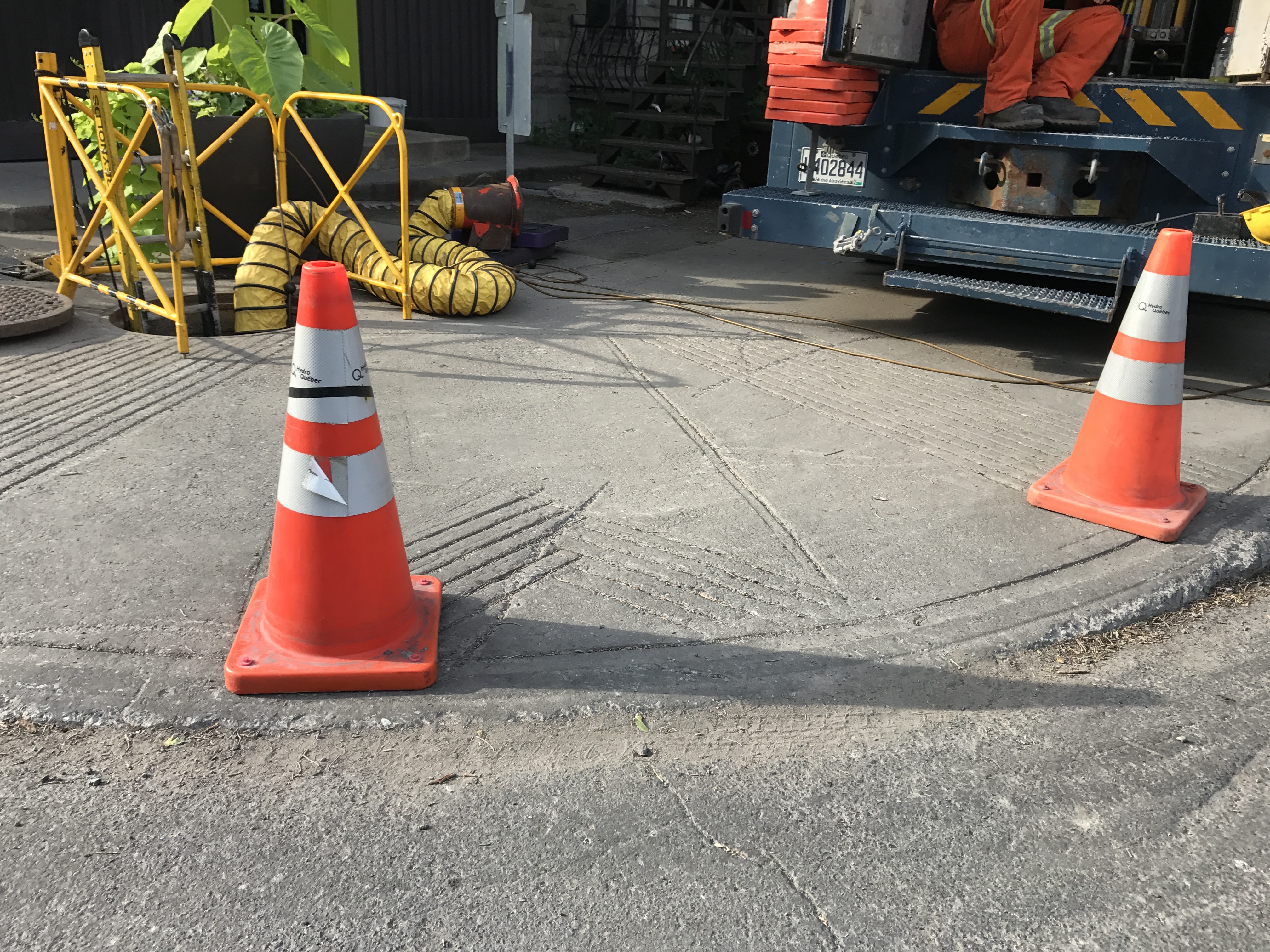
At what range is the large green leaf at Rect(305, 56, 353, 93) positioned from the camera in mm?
7316

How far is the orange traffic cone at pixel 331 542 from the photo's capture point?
2385mm

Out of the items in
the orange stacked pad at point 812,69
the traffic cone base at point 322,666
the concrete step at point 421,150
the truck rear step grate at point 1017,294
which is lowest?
the traffic cone base at point 322,666

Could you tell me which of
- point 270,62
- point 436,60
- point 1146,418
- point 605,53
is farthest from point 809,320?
point 605,53

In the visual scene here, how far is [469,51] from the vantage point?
43.0 feet

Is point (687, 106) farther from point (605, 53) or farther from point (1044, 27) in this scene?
point (1044, 27)

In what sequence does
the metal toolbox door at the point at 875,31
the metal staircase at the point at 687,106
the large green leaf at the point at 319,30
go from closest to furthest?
the metal toolbox door at the point at 875,31, the large green leaf at the point at 319,30, the metal staircase at the point at 687,106

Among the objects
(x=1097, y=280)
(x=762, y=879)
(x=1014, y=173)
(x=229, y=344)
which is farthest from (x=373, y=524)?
(x=1014, y=173)

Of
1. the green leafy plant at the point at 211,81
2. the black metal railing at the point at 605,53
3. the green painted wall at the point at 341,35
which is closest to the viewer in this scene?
the green leafy plant at the point at 211,81

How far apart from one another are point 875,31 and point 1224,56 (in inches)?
72.3

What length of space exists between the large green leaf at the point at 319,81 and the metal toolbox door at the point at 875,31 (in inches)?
146

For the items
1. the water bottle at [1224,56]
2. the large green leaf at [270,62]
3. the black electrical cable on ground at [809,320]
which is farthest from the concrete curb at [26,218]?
the water bottle at [1224,56]

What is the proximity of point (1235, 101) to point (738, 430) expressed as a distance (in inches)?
132

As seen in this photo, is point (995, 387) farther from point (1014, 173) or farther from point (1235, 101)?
point (1235, 101)

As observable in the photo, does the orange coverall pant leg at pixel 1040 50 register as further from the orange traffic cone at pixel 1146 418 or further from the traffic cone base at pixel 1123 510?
the traffic cone base at pixel 1123 510
